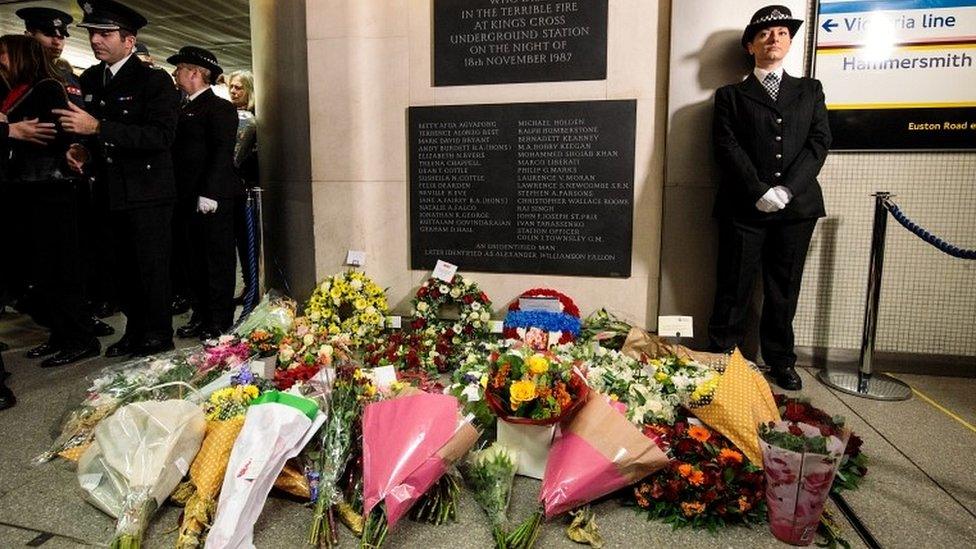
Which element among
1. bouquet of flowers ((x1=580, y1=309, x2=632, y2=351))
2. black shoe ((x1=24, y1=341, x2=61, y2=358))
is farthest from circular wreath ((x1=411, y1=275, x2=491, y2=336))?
black shoe ((x1=24, y1=341, x2=61, y2=358))

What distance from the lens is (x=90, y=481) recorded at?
1.96 m

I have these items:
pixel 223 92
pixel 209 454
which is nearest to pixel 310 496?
pixel 209 454

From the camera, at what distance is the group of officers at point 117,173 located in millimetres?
3178

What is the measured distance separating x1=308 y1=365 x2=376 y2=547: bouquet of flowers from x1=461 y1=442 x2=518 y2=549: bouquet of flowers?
1.47 feet

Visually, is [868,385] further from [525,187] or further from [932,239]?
[525,187]

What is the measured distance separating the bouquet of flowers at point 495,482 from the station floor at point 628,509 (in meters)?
0.07

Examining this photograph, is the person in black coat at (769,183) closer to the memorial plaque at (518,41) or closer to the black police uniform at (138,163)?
the memorial plaque at (518,41)

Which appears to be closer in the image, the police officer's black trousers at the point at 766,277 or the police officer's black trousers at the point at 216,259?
the police officer's black trousers at the point at 766,277

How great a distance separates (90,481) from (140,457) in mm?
269

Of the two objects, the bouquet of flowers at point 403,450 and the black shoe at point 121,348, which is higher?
→ the bouquet of flowers at point 403,450

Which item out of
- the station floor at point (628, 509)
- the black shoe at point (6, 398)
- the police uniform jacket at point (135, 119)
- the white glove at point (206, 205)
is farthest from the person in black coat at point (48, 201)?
the station floor at point (628, 509)

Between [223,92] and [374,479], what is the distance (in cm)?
1168

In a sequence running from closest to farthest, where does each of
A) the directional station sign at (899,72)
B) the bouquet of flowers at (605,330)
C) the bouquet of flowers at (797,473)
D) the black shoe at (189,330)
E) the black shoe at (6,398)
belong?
the bouquet of flowers at (797,473)
the black shoe at (6,398)
the directional station sign at (899,72)
the bouquet of flowers at (605,330)
the black shoe at (189,330)

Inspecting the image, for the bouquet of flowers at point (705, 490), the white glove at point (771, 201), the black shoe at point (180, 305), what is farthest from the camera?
the black shoe at point (180, 305)
